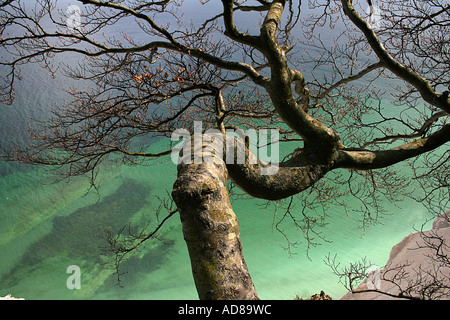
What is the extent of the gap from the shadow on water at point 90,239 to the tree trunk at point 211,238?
5976 millimetres

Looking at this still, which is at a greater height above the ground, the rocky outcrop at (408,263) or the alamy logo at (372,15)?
the alamy logo at (372,15)

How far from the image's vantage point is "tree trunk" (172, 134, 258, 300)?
1239 millimetres

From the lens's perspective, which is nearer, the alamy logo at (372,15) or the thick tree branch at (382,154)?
the thick tree branch at (382,154)

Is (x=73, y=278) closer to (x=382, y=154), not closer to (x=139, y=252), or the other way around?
(x=139, y=252)

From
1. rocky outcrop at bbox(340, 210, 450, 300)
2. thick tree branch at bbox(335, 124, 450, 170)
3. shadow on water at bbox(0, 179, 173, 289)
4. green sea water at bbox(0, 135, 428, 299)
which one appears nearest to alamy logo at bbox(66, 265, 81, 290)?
green sea water at bbox(0, 135, 428, 299)

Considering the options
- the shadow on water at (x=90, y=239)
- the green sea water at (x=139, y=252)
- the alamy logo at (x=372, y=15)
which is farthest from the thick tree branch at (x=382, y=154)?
the shadow on water at (x=90, y=239)

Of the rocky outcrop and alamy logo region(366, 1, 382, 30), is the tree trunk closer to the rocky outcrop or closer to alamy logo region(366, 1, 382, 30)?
alamy logo region(366, 1, 382, 30)

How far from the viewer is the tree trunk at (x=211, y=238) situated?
1239 mm

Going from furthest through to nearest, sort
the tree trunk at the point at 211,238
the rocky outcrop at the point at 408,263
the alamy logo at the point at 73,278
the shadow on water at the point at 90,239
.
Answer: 1. the shadow on water at the point at 90,239
2. the alamy logo at the point at 73,278
3. the rocky outcrop at the point at 408,263
4. the tree trunk at the point at 211,238

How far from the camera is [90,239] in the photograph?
8.20 metres

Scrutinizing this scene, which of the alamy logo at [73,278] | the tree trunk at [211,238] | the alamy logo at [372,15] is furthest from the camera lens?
the alamy logo at [73,278]

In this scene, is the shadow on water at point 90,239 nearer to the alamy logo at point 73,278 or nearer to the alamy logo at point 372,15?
the alamy logo at point 73,278

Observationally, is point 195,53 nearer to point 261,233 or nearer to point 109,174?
point 261,233

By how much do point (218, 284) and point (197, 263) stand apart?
13 cm
